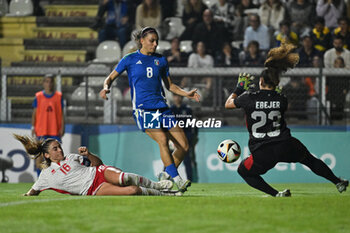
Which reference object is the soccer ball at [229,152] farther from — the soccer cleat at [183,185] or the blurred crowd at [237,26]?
the blurred crowd at [237,26]

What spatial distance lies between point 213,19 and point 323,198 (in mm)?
8953

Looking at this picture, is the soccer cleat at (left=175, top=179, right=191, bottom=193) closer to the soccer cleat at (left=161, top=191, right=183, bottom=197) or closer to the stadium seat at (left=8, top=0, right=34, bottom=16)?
the soccer cleat at (left=161, top=191, right=183, bottom=197)

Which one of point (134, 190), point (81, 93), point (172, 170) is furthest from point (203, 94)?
point (134, 190)

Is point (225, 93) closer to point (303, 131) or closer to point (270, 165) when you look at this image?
point (303, 131)

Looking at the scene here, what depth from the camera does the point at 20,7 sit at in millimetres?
18875

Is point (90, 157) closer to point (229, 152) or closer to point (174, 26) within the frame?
point (229, 152)

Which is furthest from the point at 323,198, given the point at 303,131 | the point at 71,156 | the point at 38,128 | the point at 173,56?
the point at 173,56

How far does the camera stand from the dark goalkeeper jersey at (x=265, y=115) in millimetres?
8078

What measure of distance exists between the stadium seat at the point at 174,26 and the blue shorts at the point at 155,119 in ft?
24.9

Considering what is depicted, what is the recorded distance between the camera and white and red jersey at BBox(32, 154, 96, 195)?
8.46m

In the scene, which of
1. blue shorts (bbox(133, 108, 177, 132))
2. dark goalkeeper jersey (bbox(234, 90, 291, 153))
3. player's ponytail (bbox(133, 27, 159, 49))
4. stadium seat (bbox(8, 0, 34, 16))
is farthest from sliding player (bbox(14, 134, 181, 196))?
stadium seat (bbox(8, 0, 34, 16))

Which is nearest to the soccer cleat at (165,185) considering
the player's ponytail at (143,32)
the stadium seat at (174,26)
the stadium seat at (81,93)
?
→ the player's ponytail at (143,32)

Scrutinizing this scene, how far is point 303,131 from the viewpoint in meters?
13.2

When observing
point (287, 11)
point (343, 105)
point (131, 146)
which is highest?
point (287, 11)
